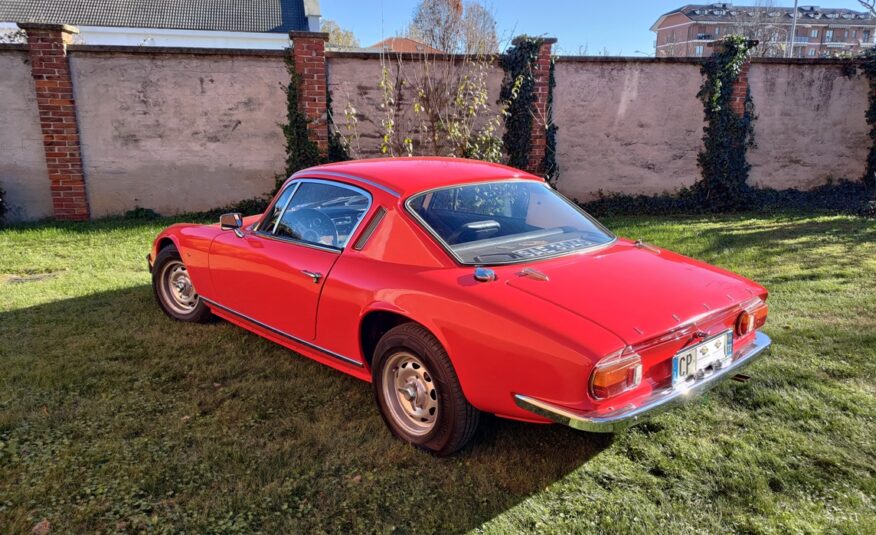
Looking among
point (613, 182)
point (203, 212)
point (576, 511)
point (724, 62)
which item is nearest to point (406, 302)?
point (576, 511)

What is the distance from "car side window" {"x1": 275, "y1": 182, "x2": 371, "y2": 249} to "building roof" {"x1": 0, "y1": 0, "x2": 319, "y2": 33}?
26309 millimetres

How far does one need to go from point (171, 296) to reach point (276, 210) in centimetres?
162

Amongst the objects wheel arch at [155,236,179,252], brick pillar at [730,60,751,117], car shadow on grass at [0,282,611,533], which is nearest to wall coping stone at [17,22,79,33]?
wheel arch at [155,236,179,252]

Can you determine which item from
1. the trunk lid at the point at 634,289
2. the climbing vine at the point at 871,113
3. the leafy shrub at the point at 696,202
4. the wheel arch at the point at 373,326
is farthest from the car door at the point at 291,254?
the climbing vine at the point at 871,113

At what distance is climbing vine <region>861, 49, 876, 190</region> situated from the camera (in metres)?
10.3

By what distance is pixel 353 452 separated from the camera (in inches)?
118

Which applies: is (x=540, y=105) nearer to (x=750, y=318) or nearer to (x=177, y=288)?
(x=177, y=288)

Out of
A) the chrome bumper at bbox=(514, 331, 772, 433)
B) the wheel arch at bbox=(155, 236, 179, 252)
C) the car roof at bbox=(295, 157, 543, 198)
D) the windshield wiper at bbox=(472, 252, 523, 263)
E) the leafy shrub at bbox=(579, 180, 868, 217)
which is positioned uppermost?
the car roof at bbox=(295, 157, 543, 198)

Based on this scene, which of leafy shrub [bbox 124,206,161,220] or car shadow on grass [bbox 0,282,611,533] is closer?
car shadow on grass [bbox 0,282,611,533]

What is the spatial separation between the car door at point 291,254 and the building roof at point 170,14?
26173 mm

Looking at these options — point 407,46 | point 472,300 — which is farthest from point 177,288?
point 407,46

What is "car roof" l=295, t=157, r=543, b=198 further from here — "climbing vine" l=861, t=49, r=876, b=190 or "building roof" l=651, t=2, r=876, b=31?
"building roof" l=651, t=2, r=876, b=31

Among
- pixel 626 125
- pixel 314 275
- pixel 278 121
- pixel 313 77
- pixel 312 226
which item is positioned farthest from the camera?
pixel 626 125

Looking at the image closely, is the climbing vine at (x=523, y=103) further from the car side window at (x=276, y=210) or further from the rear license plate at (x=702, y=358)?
the rear license plate at (x=702, y=358)
